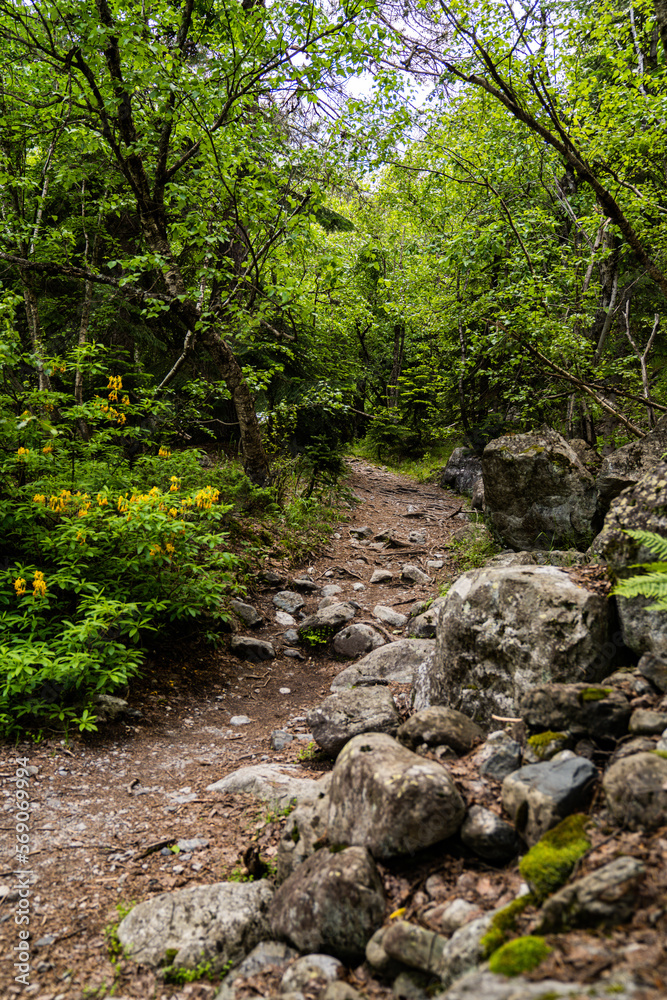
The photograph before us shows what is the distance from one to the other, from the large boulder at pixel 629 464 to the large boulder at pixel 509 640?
8.45 ft

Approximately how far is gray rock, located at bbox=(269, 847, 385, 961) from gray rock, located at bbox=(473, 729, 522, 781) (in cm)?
80

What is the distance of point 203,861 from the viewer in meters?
3.19

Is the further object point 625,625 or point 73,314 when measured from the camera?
point 73,314

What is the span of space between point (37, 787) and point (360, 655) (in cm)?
368

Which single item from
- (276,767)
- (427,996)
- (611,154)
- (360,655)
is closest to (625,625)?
(427,996)

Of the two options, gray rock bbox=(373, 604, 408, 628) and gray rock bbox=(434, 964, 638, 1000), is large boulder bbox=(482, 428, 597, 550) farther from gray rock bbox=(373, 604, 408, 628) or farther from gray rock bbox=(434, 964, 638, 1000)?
gray rock bbox=(434, 964, 638, 1000)

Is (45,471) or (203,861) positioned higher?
(45,471)

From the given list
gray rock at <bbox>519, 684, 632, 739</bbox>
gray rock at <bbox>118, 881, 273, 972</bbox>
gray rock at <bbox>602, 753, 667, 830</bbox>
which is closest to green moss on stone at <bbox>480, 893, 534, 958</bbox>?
gray rock at <bbox>602, 753, 667, 830</bbox>

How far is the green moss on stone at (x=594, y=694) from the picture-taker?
2697 mm

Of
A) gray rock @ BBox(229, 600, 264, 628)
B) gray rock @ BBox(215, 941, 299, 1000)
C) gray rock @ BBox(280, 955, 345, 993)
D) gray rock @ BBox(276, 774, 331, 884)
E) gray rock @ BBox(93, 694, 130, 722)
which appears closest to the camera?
gray rock @ BBox(280, 955, 345, 993)

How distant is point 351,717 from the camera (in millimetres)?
4215

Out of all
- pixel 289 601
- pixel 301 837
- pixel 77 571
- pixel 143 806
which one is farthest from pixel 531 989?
pixel 289 601

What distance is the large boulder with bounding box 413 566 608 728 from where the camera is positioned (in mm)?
3420

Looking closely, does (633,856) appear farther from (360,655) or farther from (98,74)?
(98,74)
